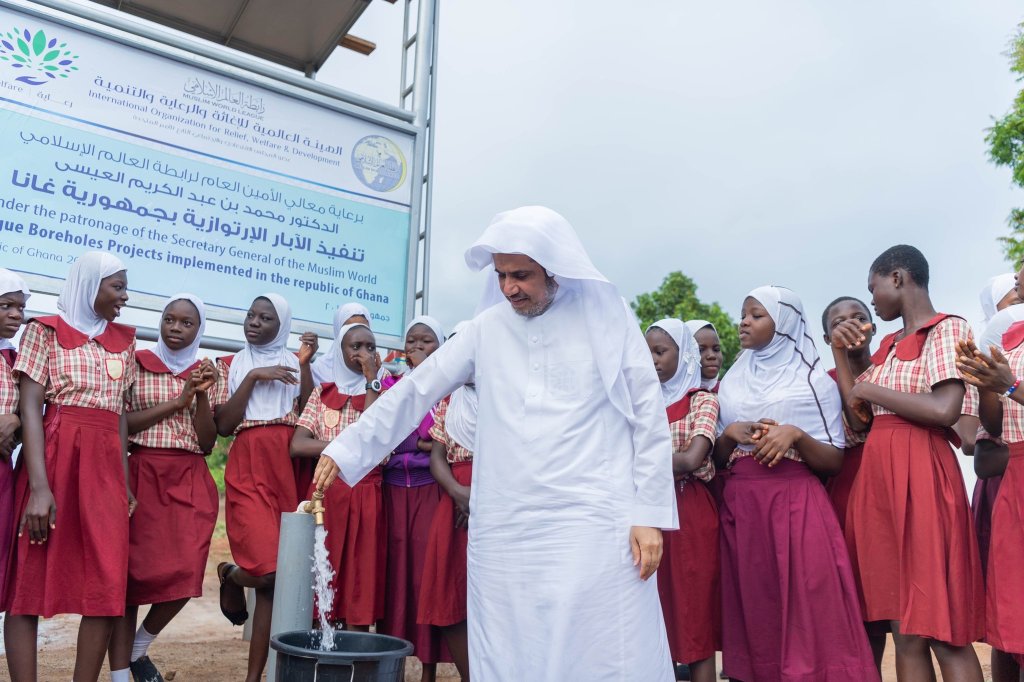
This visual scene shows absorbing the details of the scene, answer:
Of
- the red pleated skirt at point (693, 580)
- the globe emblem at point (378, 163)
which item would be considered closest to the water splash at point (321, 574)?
the red pleated skirt at point (693, 580)

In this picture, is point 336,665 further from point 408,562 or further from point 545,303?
point 408,562

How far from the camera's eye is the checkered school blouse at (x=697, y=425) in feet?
14.1

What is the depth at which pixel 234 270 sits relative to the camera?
5777 millimetres

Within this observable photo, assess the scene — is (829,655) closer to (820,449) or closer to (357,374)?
(820,449)

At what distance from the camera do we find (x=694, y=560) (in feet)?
14.1

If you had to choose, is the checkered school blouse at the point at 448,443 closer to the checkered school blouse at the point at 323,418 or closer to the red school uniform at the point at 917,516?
the checkered school blouse at the point at 323,418

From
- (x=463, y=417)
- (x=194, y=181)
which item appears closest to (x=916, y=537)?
(x=463, y=417)

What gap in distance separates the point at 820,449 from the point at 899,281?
85cm

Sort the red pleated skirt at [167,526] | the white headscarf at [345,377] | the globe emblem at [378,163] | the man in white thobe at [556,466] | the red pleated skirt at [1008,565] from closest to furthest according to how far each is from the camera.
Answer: the man in white thobe at [556,466], the red pleated skirt at [1008,565], the red pleated skirt at [167,526], the white headscarf at [345,377], the globe emblem at [378,163]

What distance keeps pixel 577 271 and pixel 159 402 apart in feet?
8.92

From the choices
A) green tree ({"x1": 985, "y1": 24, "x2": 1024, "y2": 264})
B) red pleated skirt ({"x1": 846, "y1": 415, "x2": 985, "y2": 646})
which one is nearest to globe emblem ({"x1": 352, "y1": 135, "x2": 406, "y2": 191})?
red pleated skirt ({"x1": 846, "y1": 415, "x2": 985, "y2": 646})

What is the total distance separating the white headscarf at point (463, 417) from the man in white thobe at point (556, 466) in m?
1.09

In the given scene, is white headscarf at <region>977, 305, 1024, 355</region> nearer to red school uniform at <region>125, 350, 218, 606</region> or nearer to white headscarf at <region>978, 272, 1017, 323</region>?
white headscarf at <region>978, 272, 1017, 323</region>

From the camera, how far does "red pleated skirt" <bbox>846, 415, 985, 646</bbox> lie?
3338 millimetres
